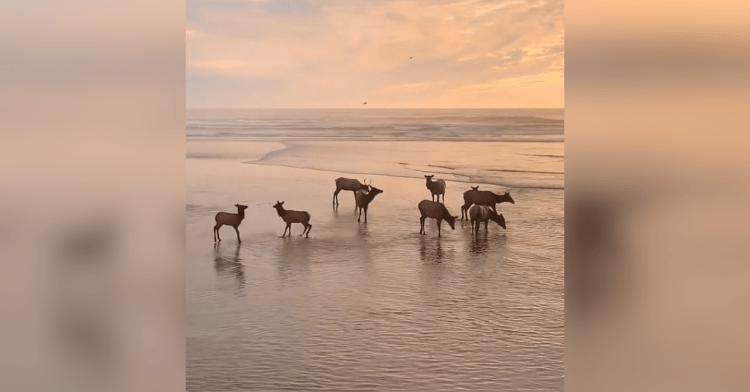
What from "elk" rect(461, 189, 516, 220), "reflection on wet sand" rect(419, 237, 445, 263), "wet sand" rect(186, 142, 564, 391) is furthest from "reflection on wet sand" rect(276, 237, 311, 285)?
"elk" rect(461, 189, 516, 220)

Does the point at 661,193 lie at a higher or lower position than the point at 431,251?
higher

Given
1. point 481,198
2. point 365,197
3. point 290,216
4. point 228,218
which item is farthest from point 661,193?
point 228,218

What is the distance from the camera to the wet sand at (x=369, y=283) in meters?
1.89

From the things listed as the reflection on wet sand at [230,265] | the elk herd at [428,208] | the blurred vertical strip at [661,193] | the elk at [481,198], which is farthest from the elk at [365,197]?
the blurred vertical strip at [661,193]

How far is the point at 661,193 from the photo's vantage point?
178 centimetres

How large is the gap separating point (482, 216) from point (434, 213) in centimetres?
14

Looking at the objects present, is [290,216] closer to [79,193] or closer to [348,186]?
[348,186]

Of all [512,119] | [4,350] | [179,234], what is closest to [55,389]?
[4,350]

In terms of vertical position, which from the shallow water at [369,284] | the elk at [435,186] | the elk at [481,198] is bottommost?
the shallow water at [369,284]

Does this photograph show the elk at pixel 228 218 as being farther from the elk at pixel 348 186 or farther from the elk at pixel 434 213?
the elk at pixel 434 213

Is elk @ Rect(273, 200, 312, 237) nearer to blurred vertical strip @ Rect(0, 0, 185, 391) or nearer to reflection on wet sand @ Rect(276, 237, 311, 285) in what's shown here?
reflection on wet sand @ Rect(276, 237, 311, 285)

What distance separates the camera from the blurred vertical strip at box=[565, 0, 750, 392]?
69.1 inches

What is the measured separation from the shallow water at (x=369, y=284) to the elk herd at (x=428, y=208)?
0.02 m

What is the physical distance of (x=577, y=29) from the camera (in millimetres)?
1874
